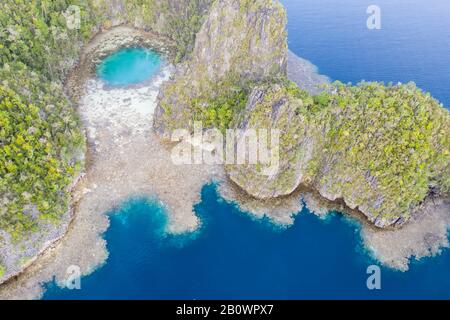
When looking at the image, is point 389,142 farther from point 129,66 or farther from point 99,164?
point 129,66

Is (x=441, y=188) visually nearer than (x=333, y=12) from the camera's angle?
Yes

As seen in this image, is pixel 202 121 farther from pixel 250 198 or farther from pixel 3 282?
pixel 3 282

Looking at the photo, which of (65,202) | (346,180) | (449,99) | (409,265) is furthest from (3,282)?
(449,99)

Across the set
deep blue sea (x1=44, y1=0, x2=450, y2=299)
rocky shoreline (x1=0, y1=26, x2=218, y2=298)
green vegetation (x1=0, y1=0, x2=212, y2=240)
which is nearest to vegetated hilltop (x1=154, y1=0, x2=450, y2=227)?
deep blue sea (x1=44, y1=0, x2=450, y2=299)

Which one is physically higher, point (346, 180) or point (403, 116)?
point (403, 116)

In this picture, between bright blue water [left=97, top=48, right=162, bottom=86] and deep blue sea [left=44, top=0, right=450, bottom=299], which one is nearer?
deep blue sea [left=44, top=0, right=450, bottom=299]

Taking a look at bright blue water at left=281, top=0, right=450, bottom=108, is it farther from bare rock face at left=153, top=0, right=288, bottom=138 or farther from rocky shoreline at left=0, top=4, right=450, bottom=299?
bare rock face at left=153, top=0, right=288, bottom=138
